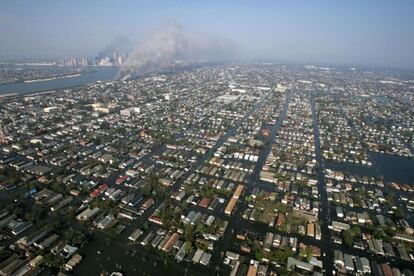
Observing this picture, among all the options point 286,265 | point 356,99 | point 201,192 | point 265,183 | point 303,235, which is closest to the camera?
point 286,265

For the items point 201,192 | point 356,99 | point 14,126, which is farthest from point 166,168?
point 356,99

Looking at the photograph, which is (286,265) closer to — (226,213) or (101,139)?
(226,213)

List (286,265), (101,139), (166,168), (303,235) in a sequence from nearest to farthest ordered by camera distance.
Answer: (286,265)
(303,235)
(166,168)
(101,139)

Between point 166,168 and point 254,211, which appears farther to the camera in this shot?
point 166,168

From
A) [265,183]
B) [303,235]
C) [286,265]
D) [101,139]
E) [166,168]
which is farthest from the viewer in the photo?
[101,139]

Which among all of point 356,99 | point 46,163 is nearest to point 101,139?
point 46,163

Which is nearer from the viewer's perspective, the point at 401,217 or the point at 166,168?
the point at 401,217

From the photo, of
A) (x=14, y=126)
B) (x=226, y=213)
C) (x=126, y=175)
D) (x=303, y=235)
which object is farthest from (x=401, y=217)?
(x=14, y=126)

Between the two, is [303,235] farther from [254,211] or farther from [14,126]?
[14,126]

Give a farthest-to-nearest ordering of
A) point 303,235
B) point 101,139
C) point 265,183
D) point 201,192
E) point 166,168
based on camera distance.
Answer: point 101,139 → point 166,168 → point 265,183 → point 201,192 → point 303,235
